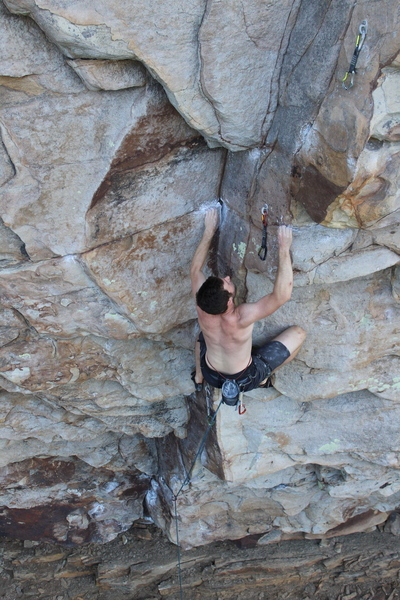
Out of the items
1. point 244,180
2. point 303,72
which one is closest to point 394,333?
point 244,180

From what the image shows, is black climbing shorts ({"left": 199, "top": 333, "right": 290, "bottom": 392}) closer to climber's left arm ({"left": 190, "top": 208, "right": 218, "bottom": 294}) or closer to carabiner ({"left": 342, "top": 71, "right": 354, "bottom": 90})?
climber's left arm ({"left": 190, "top": 208, "right": 218, "bottom": 294})

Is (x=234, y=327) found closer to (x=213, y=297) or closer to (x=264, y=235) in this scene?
(x=213, y=297)

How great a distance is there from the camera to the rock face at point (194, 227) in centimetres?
247

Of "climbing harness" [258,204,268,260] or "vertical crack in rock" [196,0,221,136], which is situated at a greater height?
"vertical crack in rock" [196,0,221,136]

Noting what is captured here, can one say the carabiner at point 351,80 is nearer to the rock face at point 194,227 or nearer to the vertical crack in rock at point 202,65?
the rock face at point 194,227

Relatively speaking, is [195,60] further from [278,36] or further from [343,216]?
[343,216]

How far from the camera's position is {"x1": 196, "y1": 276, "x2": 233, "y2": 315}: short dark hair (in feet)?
9.81

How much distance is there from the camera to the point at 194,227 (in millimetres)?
3516

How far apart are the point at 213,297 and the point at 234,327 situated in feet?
0.97

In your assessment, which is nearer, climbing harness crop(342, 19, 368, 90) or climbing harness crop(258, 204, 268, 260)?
climbing harness crop(342, 19, 368, 90)

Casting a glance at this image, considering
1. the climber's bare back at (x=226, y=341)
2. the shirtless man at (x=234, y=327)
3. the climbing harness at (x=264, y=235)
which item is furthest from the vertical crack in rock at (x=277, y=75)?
the climber's bare back at (x=226, y=341)

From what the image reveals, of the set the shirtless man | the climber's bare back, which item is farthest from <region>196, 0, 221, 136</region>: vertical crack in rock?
the climber's bare back

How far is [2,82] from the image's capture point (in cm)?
260

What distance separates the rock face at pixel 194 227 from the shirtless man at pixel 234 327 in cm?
13
